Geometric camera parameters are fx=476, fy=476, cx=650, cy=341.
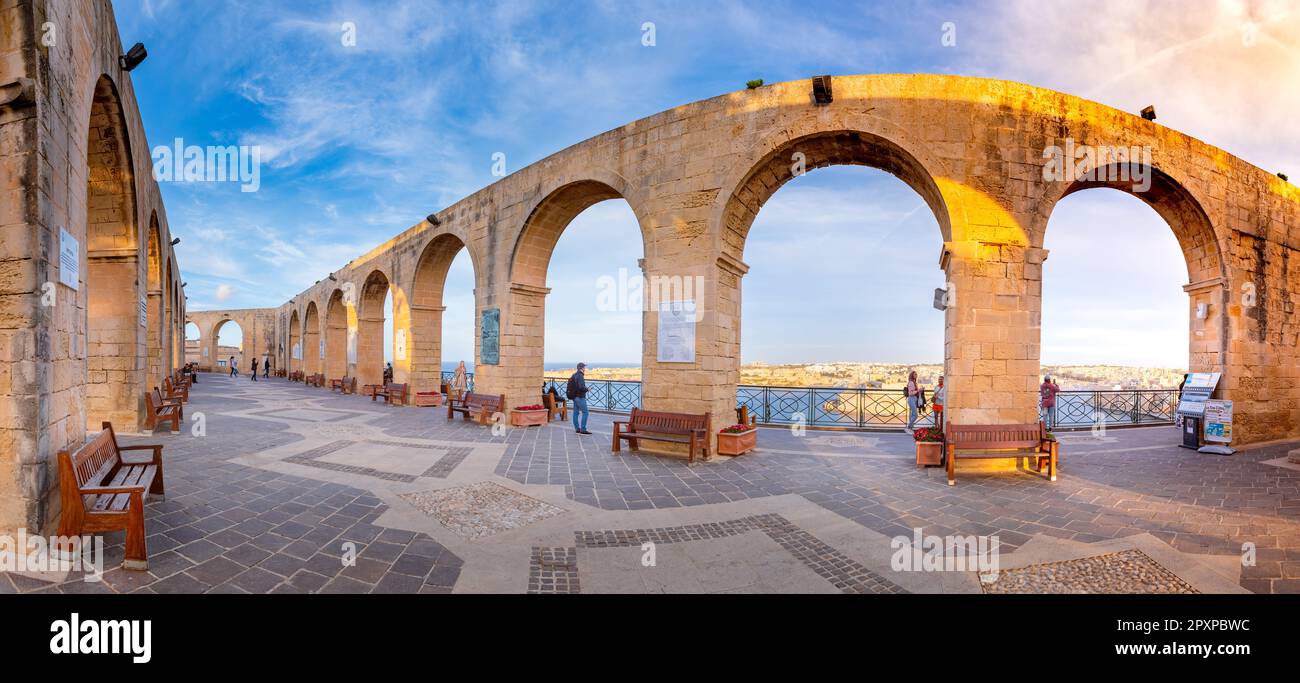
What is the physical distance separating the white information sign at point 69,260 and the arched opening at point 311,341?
2238cm

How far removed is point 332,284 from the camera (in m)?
21.4

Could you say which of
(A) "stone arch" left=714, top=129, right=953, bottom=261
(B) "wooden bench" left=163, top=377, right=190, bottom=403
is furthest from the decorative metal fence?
(B) "wooden bench" left=163, top=377, right=190, bottom=403

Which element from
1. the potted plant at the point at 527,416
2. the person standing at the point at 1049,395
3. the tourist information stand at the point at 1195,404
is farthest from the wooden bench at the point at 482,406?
the tourist information stand at the point at 1195,404

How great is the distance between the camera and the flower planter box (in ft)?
46.2

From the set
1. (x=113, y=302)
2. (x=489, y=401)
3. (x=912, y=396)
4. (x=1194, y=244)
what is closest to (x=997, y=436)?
(x=912, y=396)

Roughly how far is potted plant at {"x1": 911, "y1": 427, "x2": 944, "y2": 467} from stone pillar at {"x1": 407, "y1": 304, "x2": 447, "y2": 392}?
12965mm

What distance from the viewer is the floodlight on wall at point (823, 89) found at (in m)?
7.25

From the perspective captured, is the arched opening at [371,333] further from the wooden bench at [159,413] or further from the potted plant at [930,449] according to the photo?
the potted plant at [930,449]

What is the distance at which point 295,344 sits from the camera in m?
30.7

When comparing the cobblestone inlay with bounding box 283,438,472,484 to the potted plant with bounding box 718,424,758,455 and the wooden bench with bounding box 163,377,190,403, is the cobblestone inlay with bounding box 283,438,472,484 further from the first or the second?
the wooden bench with bounding box 163,377,190,403

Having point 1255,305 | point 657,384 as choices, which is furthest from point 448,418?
point 1255,305

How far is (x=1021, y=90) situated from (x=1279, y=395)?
329 inches

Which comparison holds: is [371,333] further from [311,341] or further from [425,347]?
[311,341]

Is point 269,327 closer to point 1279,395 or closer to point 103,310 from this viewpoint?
point 103,310
